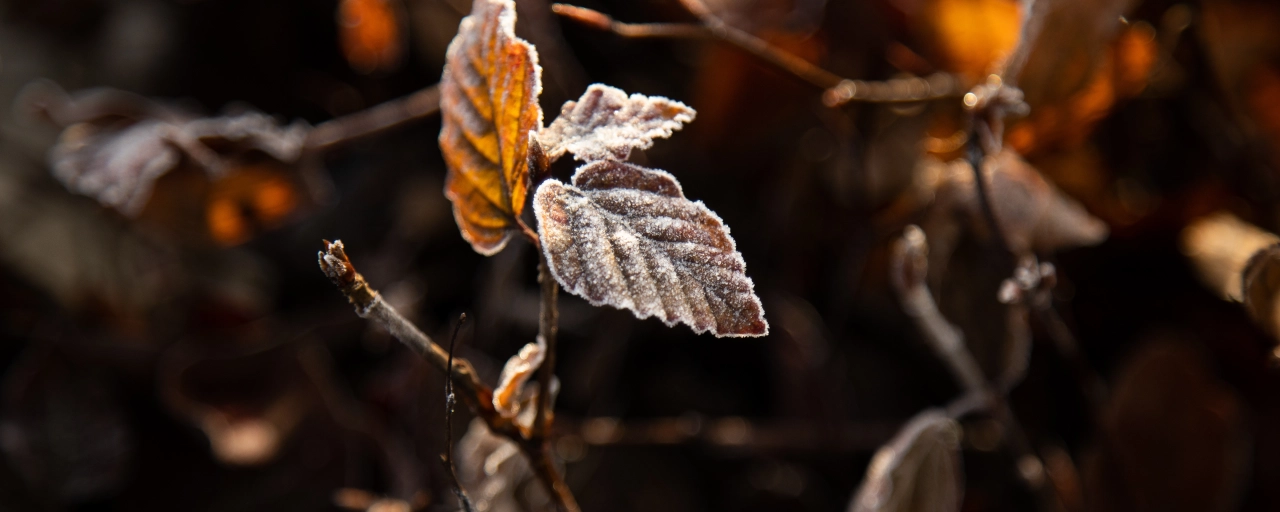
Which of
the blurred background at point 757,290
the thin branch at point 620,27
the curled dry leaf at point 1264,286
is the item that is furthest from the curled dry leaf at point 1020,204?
the thin branch at point 620,27

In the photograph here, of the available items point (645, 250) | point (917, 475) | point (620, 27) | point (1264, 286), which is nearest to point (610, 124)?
point (645, 250)

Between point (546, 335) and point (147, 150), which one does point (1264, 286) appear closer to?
point (546, 335)

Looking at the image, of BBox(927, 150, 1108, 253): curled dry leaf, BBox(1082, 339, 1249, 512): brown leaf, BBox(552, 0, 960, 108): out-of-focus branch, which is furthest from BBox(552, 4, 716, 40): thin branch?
BBox(1082, 339, 1249, 512): brown leaf

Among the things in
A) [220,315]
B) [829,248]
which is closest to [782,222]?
[829,248]

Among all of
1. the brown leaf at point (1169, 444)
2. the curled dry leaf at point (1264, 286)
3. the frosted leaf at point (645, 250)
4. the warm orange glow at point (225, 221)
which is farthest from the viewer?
the warm orange glow at point (225, 221)

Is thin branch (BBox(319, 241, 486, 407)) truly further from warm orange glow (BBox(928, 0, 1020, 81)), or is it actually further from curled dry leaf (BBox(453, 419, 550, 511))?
warm orange glow (BBox(928, 0, 1020, 81))

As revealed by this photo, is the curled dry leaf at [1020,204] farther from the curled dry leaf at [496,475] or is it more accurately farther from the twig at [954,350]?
the curled dry leaf at [496,475]
